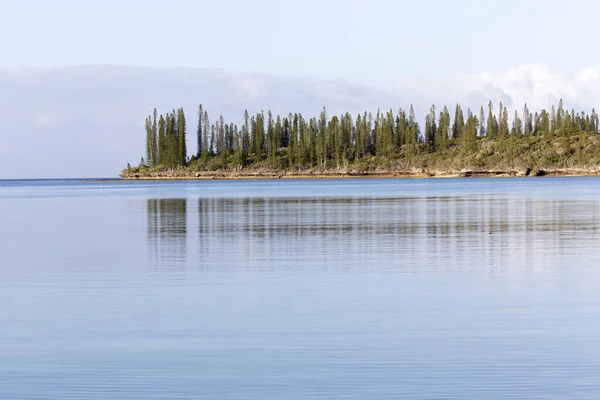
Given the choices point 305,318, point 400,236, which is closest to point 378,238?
point 400,236

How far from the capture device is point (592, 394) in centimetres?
1221

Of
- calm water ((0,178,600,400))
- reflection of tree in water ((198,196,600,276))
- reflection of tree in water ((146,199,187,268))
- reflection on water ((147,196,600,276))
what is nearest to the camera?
calm water ((0,178,600,400))

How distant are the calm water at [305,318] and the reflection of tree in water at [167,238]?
0.78ft

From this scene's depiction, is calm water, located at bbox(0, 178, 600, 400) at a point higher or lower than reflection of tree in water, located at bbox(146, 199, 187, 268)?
lower

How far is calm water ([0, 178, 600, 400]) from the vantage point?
518 inches

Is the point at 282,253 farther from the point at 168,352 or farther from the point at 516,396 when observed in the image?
the point at 516,396

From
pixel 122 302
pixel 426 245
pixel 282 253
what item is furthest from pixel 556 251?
pixel 122 302

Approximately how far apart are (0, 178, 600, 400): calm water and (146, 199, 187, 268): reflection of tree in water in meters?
0.24

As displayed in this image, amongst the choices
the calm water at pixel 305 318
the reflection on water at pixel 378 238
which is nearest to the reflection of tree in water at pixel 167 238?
the reflection on water at pixel 378 238

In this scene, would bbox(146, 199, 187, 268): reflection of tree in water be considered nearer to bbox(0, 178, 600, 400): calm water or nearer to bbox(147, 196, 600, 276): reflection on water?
bbox(147, 196, 600, 276): reflection on water

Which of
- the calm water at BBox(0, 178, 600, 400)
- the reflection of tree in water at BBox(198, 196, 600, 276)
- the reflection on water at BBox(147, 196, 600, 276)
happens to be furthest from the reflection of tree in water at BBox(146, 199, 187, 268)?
the reflection of tree in water at BBox(198, 196, 600, 276)

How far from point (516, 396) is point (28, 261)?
70.8 feet

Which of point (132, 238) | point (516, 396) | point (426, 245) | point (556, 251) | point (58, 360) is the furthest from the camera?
point (132, 238)

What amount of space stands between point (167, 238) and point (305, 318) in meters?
21.9
